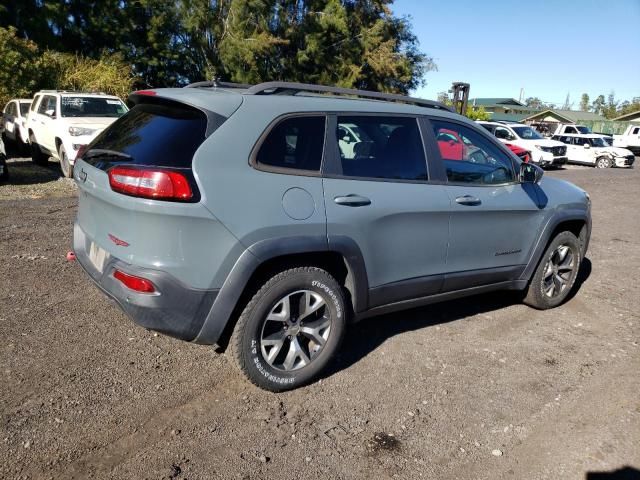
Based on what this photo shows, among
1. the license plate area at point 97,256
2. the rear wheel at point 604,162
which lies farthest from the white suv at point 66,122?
the rear wheel at point 604,162

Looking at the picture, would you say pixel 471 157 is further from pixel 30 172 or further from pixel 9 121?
pixel 9 121

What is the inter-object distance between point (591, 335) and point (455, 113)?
2228mm

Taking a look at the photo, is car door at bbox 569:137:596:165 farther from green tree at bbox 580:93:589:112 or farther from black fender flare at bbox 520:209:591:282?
green tree at bbox 580:93:589:112

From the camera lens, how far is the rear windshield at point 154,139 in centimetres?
289

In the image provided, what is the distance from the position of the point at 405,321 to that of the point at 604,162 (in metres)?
23.1

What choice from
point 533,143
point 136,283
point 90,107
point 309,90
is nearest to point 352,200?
point 309,90

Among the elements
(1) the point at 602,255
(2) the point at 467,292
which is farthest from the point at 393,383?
(1) the point at 602,255

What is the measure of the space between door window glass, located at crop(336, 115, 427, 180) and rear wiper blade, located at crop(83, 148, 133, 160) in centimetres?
129

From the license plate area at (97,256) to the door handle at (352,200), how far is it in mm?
1397

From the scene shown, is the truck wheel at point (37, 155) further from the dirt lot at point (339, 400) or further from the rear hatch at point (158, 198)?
the rear hatch at point (158, 198)

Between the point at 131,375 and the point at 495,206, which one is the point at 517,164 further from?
the point at 131,375

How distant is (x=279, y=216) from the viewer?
302 cm

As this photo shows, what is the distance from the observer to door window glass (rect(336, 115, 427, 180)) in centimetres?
343

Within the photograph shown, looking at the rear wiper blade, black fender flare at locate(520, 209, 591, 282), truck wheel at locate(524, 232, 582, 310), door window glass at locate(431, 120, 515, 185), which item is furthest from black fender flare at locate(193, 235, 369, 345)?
truck wheel at locate(524, 232, 582, 310)
